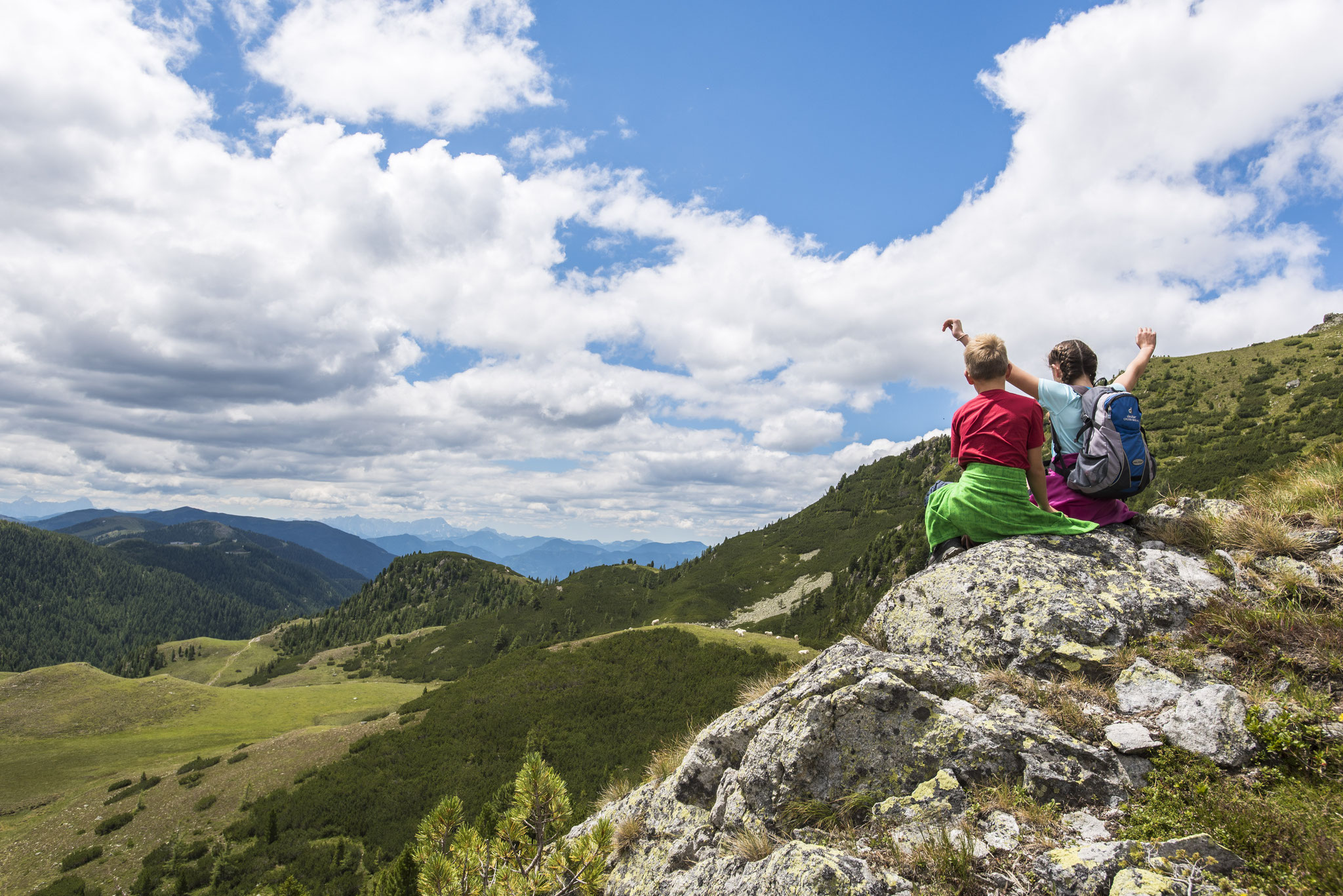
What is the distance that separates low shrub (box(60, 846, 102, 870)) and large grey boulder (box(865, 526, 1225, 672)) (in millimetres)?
54771

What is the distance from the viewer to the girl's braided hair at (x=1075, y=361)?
8.05m

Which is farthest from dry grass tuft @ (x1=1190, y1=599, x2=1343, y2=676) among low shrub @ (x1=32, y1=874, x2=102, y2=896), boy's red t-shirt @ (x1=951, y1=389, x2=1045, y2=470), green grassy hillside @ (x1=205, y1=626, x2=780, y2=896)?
low shrub @ (x1=32, y1=874, x2=102, y2=896)

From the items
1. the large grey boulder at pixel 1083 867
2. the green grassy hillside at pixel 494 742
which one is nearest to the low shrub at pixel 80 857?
the green grassy hillside at pixel 494 742

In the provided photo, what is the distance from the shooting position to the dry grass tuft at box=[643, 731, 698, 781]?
8.38m

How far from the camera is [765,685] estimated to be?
27.6 feet

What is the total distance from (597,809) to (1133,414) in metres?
11.8

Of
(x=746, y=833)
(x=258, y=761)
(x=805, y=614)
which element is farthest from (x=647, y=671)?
(x=805, y=614)

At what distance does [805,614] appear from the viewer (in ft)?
385

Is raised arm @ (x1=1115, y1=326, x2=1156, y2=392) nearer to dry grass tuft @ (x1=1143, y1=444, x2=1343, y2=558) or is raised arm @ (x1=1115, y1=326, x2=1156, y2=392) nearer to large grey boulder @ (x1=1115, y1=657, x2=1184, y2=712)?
dry grass tuft @ (x1=1143, y1=444, x2=1343, y2=558)

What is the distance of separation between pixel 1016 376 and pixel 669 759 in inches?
320

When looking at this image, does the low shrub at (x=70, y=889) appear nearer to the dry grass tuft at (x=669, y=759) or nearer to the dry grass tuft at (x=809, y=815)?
the dry grass tuft at (x=669, y=759)

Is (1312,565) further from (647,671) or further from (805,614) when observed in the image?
(805,614)

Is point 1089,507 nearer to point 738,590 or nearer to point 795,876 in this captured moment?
point 795,876

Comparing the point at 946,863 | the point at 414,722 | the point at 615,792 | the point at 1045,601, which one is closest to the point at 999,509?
the point at 1045,601
